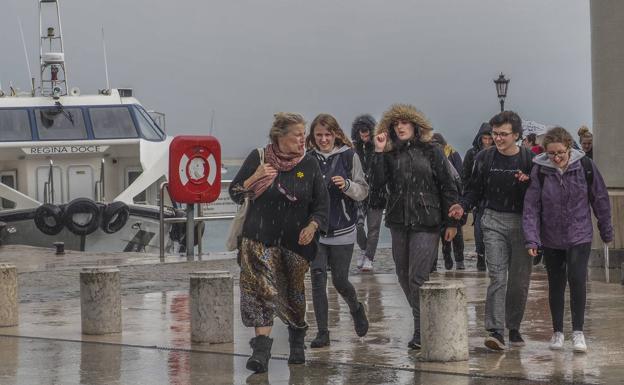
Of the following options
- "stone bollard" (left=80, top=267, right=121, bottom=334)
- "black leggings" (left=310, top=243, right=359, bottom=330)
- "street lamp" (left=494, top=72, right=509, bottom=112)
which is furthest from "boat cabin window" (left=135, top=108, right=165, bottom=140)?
"black leggings" (left=310, top=243, right=359, bottom=330)

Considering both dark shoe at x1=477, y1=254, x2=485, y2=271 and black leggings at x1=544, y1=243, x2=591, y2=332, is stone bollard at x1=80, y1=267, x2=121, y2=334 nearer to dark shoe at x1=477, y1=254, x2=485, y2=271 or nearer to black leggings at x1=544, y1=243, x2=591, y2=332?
black leggings at x1=544, y1=243, x2=591, y2=332

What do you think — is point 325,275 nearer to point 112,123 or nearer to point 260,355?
point 260,355

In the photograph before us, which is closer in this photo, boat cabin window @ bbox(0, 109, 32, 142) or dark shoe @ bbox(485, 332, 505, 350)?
dark shoe @ bbox(485, 332, 505, 350)

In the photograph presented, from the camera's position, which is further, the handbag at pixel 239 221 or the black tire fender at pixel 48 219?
the black tire fender at pixel 48 219

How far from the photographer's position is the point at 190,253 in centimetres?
2100

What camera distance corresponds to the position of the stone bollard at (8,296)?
12766 mm

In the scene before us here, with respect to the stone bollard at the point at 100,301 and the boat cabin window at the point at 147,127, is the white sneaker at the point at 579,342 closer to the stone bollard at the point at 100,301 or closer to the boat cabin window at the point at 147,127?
the stone bollard at the point at 100,301

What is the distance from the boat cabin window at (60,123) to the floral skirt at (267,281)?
926 inches

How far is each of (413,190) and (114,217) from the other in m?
20.2

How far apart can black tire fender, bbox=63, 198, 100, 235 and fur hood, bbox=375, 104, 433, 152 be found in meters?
19.5

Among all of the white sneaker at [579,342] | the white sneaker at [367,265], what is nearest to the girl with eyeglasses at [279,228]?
the white sneaker at [579,342]

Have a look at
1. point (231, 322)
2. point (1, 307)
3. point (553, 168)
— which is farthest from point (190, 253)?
point (553, 168)

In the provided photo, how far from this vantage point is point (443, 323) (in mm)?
9992

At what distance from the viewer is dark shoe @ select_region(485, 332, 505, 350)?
10398mm
